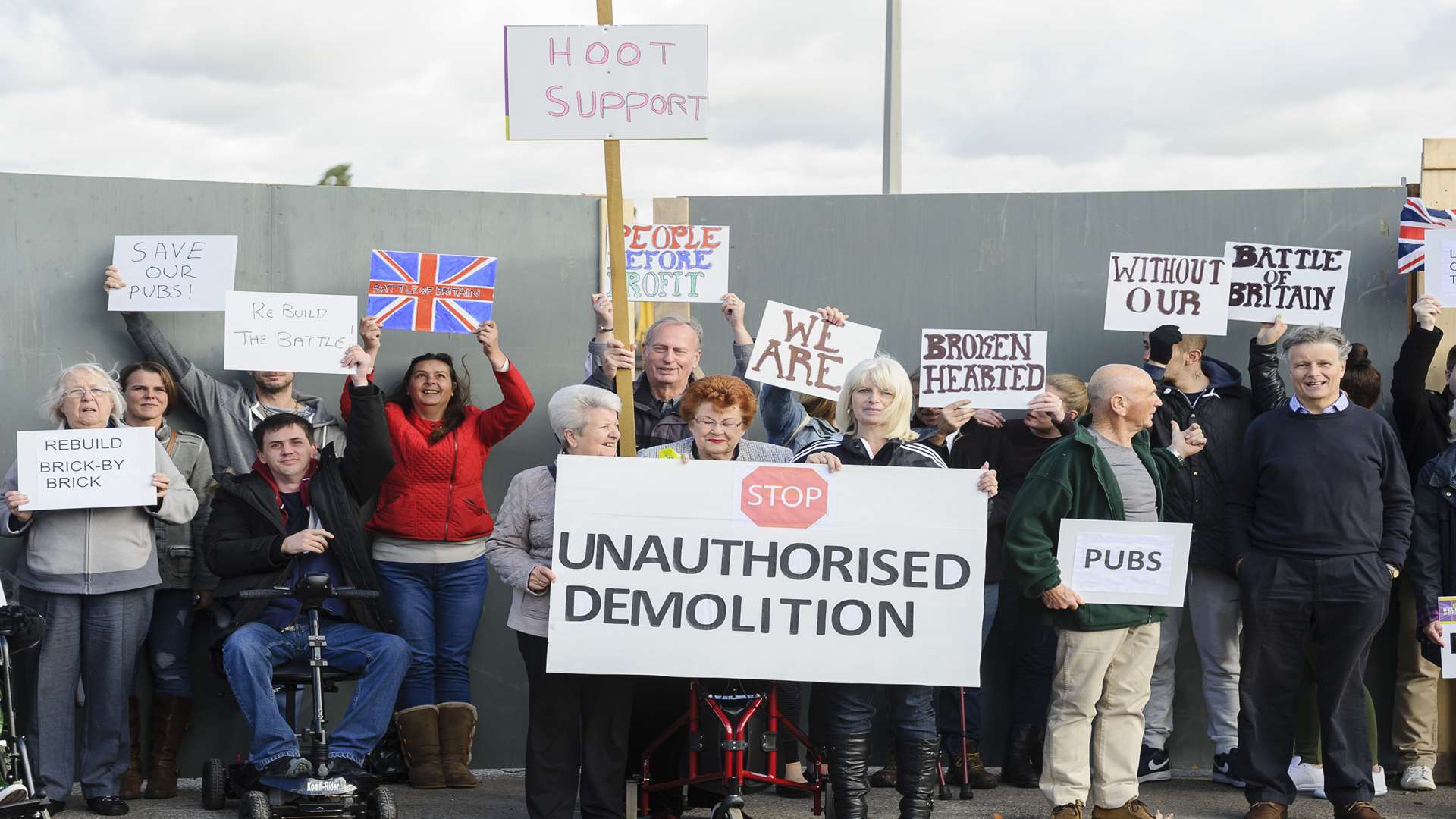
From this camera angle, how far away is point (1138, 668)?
576 cm

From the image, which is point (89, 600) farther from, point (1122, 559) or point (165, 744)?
point (1122, 559)

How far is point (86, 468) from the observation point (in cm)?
600

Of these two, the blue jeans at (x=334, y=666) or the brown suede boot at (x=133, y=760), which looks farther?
the brown suede boot at (x=133, y=760)

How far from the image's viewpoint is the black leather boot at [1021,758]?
22.0ft

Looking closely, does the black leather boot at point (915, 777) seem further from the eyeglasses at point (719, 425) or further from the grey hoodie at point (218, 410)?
the grey hoodie at point (218, 410)

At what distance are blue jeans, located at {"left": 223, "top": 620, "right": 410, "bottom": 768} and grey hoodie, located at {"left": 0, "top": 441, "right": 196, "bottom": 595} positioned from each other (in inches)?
26.8

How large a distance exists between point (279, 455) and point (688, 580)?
6.55ft

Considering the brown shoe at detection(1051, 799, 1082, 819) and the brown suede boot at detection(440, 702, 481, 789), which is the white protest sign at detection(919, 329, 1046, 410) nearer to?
the brown shoe at detection(1051, 799, 1082, 819)

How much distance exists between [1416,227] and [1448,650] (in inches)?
85.2

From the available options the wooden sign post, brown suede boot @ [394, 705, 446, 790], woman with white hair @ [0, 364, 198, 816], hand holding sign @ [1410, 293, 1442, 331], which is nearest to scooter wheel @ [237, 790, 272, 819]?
woman with white hair @ [0, 364, 198, 816]

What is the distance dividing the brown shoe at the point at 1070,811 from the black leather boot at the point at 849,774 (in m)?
0.93

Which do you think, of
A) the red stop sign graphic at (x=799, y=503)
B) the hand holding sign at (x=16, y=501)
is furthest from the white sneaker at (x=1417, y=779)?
the hand holding sign at (x=16, y=501)

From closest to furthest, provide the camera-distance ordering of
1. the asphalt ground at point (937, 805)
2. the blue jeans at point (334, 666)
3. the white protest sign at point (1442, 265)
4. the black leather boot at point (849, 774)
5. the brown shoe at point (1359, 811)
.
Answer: the black leather boot at point (849, 774), the blue jeans at point (334, 666), the brown shoe at point (1359, 811), the asphalt ground at point (937, 805), the white protest sign at point (1442, 265)

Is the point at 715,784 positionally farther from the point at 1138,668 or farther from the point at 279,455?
the point at 279,455
